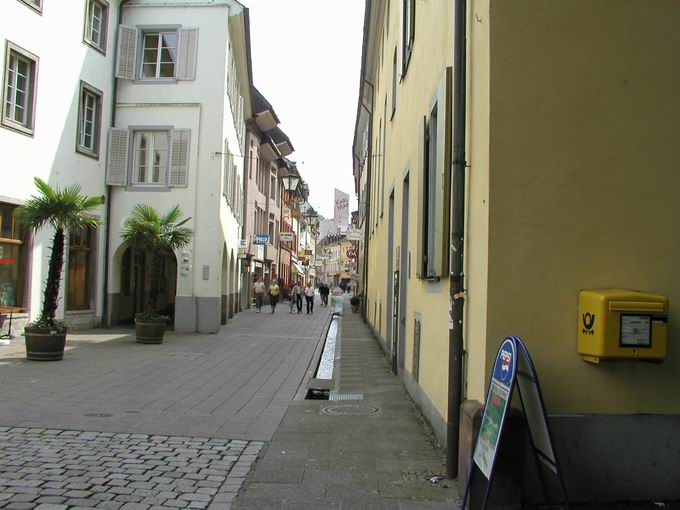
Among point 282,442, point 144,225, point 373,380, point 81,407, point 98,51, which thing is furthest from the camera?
point 98,51

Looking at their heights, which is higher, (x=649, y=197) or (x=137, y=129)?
(x=137, y=129)

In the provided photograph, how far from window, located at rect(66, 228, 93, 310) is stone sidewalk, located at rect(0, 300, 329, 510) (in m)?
4.16

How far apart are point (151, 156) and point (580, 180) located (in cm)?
1664

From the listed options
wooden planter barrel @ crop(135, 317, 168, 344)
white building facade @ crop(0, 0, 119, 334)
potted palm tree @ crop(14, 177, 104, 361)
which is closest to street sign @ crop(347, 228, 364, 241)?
white building facade @ crop(0, 0, 119, 334)

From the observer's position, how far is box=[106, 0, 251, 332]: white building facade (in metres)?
18.8

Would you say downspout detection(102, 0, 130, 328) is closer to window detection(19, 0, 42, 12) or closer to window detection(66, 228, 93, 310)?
window detection(66, 228, 93, 310)

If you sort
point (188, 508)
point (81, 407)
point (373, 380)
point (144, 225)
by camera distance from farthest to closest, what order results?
point (144, 225) < point (373, 380) < point (81, 407) < point (188, 508)

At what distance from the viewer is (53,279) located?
1201 centimetres

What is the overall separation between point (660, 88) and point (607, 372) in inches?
81.1

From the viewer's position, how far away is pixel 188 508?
4.36 metres

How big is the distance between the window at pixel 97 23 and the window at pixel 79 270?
17.7 feet

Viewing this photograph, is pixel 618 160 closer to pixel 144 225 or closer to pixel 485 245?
pixel 485 245

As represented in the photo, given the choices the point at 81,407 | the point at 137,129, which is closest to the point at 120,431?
the point at 81,407

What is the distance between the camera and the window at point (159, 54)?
1956 centimetres
